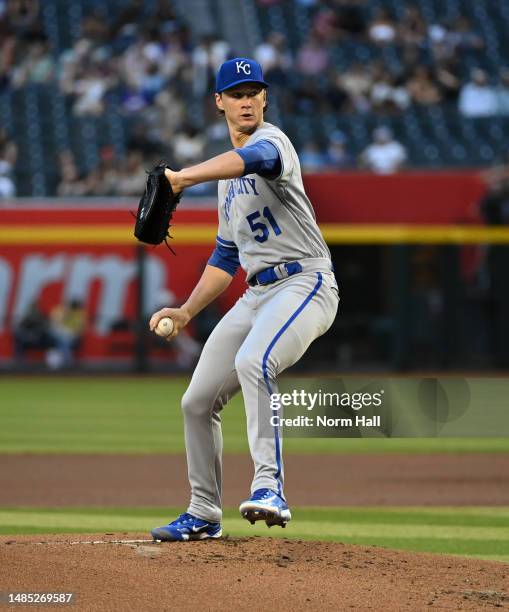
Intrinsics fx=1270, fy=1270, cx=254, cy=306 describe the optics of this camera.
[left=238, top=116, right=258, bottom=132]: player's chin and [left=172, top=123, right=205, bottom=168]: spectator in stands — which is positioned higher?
[left=172, top=123, right=205, bottom=168]: spectator in stands

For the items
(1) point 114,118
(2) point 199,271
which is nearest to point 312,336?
(2) point 199,271

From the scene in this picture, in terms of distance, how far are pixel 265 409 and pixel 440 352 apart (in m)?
13.1

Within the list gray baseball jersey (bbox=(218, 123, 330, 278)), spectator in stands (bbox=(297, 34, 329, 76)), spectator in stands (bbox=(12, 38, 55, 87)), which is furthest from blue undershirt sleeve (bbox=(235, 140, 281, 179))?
spectator in stands (bbox=(297, 34, 329, 76))

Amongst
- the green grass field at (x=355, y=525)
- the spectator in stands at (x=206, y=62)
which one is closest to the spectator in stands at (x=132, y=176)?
the spectator in stands at (x=206, y=62)

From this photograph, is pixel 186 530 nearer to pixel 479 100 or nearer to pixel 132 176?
pixel 132 176

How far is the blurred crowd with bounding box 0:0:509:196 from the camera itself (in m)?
17.7

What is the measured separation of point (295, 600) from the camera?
4277 mm

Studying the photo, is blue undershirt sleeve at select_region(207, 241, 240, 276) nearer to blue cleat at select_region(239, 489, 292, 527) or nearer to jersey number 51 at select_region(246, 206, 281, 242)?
jersey number 51 at select_region(246, 206, 281, 242)

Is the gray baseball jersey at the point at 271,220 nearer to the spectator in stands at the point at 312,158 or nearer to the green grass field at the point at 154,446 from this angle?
the green grass field at the point at 154,446

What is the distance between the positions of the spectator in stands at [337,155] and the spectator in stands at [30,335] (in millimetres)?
4601

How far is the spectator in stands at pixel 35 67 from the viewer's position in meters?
18.7

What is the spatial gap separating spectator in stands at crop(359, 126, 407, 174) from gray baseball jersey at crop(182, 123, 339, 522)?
13157mm

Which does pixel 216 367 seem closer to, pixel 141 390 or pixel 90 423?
pixel 90 423

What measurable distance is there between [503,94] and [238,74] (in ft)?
48.3
